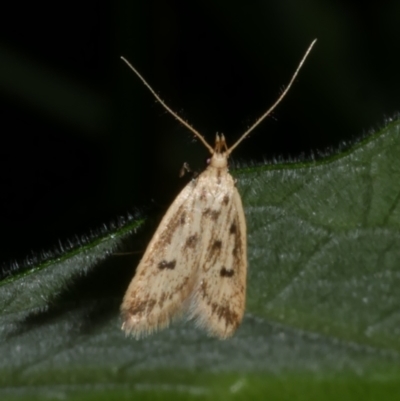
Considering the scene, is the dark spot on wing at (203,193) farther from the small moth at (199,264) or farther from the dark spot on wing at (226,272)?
the dark spot on wing at (226,272)

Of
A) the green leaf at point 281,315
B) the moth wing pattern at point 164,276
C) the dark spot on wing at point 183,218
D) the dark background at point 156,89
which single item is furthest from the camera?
the dark background at point 156,89

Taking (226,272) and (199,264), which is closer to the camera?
(226,272)

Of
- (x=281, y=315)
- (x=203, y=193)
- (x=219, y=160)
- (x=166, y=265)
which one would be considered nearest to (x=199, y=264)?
(x=166, y=265)

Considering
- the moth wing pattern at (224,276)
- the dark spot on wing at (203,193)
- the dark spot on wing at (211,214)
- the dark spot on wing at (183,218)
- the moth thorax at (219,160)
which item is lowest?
the moth wing pattern at (224,276)

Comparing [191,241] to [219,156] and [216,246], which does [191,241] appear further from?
[219,156]

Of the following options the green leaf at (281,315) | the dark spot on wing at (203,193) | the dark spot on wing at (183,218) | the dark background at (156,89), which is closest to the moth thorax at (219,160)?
the dark spot on wing at (203,193)

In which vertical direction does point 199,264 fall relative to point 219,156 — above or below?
below

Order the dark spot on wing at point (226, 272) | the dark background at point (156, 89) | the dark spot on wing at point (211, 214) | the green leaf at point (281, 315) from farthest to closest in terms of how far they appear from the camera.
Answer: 1. the dark background at point (156, 89)
2. the dark spot on wing at point (211, 214)
3. the dark spot on wing at point (226, 272)
4. the green leaf at point (281, 315)
